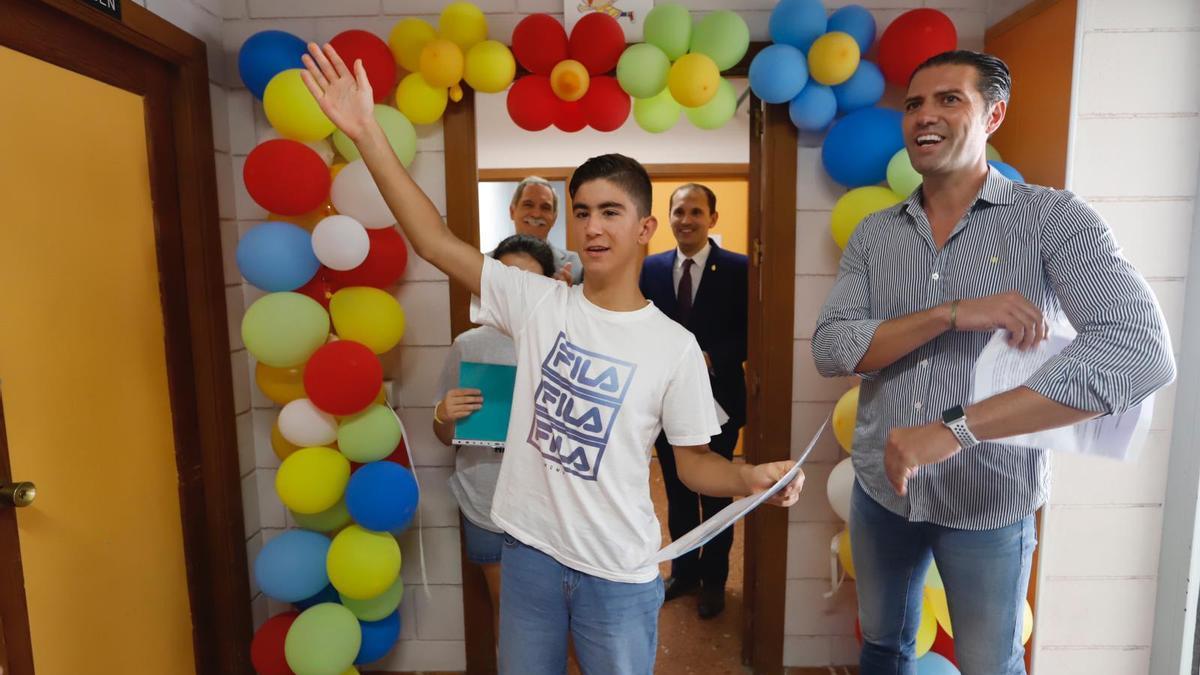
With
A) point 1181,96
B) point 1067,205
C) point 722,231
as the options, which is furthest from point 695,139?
point 1067,205

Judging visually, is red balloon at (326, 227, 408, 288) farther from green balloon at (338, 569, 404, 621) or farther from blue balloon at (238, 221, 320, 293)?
green balloon at (338, 569, 404, 621)

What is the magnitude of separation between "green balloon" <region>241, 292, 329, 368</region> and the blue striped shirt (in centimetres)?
128

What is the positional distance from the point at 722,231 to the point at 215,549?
3.60m

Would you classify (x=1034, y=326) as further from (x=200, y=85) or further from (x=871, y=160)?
(x=200, y=85)

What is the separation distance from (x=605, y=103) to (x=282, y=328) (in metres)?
1.05

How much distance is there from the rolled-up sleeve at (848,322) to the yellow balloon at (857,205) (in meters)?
0.34

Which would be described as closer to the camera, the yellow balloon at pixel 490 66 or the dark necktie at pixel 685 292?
the yellow balloon at pixel 490 66

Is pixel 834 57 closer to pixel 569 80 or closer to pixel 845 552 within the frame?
pixel 569 80

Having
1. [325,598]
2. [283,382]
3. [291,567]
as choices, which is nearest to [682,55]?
[283,382]

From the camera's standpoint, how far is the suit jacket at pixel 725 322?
2.78 meters

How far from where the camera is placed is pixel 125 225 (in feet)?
5.65

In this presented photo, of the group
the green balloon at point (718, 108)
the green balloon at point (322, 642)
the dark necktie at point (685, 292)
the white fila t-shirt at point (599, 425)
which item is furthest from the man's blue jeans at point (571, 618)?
the dark necktie at point (685, 292)

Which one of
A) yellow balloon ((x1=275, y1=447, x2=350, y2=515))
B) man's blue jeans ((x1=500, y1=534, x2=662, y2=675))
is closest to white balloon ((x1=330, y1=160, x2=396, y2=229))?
yellow balloon ((x1=275, y1=447, x2=350, y2=515))

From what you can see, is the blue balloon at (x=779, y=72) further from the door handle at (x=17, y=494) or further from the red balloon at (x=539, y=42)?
the door handle at (x=17, y=494)
